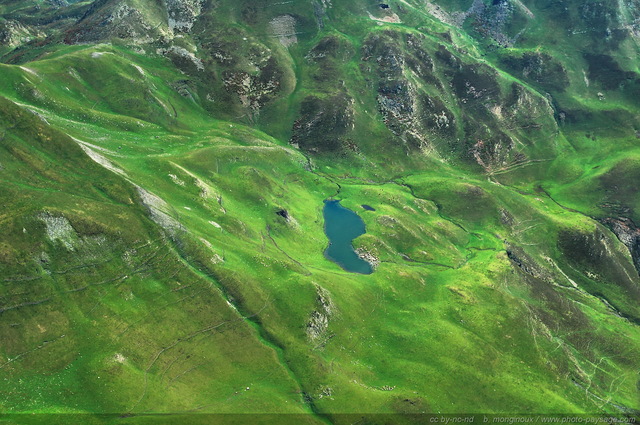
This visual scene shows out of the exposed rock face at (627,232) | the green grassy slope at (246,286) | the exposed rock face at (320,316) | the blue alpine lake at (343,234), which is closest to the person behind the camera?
the green grassy slope at (246,286)

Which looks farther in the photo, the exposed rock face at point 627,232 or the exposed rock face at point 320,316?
the exposed rock face at point 627,232

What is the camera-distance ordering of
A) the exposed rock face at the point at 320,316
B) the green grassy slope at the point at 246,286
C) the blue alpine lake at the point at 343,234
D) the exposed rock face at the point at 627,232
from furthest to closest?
the exposed rock face at the point at 627,232 → the blue alpine lake at the point at 343,234 → the exposed rock face at the point at 320,316 → the green grassy slope at the point at 246,286

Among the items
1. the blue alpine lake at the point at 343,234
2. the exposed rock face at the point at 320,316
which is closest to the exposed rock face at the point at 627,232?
the blue alpine lake at the point at 343,234

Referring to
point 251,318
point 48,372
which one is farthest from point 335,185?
point 48,372

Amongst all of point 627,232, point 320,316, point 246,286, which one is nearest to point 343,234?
point 320,316

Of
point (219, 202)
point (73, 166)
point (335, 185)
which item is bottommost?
point (335, 185)

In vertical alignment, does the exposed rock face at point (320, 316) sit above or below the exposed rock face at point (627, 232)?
above

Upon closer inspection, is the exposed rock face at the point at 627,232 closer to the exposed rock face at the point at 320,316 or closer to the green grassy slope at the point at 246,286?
the green grassy slope at the point at 246,286

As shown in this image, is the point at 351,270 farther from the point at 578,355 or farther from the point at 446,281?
the point at 578,355
